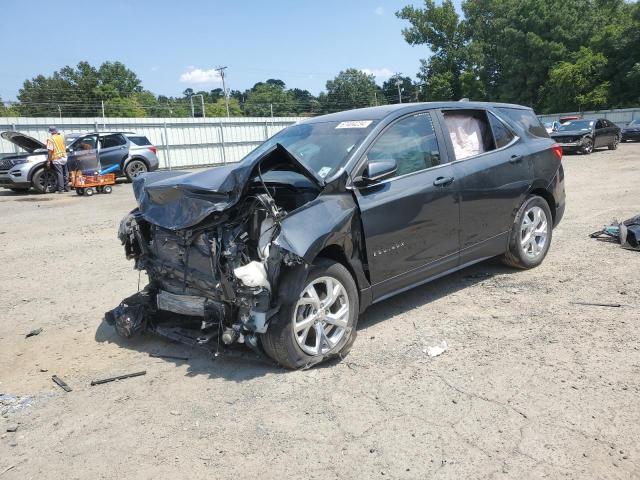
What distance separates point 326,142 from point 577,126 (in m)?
22.2

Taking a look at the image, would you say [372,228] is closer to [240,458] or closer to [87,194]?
[240,458]

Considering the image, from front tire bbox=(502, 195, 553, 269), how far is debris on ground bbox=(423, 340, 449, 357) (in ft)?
6.44

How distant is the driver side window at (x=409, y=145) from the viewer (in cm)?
444

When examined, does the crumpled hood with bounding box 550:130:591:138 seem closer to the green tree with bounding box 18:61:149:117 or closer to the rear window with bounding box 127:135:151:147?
the rear window with bounding box 127:135:151:147

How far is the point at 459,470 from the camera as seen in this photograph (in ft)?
8.70

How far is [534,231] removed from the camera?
19.1ft

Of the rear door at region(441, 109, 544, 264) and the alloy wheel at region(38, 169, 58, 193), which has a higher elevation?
the alloy wheel at region(38, 169, 58, 193)

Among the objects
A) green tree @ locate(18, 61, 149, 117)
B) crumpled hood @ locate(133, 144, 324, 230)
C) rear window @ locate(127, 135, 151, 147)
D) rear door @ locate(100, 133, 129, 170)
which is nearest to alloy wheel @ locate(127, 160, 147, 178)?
rear door @ locate(100, 133, 129, 170)

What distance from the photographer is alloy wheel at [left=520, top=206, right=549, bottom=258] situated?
5703 mm

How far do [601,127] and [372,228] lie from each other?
2306 centimetres

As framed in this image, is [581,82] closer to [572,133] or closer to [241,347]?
[572,133]

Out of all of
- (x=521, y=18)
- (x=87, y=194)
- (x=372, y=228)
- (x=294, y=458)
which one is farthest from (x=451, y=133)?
(x=521, y=18)

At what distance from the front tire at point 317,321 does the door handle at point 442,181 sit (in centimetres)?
127

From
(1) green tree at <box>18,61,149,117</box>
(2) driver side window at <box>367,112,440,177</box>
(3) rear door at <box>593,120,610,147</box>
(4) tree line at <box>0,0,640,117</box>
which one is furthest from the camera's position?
(1) green tree at <box>18,61,149,117</box>
